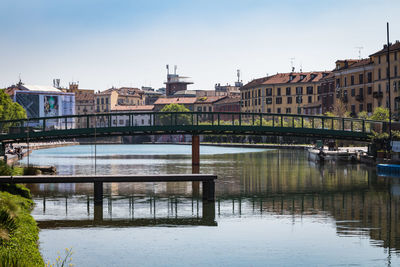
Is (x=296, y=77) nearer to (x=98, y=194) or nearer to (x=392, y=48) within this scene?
(x=392, y=48)

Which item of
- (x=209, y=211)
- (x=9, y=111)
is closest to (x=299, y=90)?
(x=9, y=111)

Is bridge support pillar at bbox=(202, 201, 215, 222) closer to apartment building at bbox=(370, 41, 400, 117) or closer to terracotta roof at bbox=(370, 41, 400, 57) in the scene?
apartment building at bbox=(370, 41, 400, 117)

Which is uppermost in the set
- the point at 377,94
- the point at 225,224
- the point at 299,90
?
the point at 299,90

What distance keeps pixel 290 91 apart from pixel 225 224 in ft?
508

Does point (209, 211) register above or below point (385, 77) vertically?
below

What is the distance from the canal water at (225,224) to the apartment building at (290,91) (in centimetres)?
12326

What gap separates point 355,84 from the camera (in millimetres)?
137750

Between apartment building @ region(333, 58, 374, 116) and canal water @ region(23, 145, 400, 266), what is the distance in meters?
71.4

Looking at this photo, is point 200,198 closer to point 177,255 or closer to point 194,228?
point 194,228

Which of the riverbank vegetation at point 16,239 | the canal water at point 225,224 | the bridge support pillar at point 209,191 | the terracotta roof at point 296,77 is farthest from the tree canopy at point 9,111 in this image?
the riverbank vegetation at point 16,239

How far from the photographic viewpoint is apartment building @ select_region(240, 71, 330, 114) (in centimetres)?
18465

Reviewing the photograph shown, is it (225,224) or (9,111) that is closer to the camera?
(225,224)

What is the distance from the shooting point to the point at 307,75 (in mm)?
189000

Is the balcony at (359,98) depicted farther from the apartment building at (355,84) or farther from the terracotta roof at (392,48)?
the terracotta roof at (392,48)
